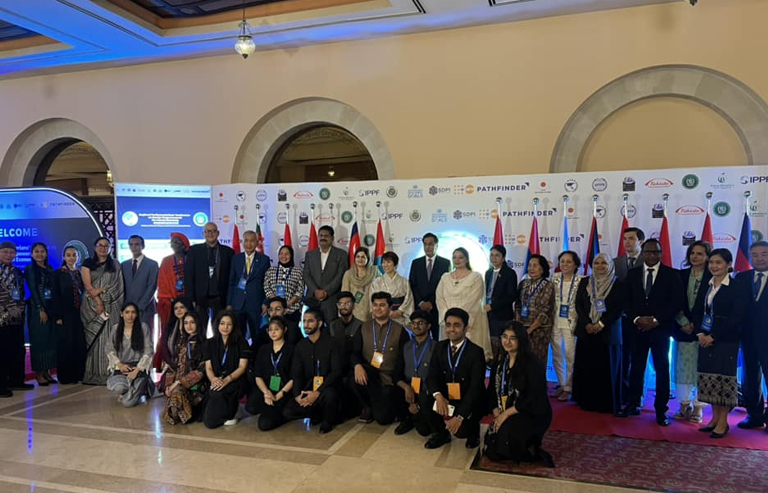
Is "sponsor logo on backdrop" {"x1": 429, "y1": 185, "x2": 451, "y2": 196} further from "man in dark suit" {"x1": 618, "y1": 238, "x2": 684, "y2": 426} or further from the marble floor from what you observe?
the marble floor

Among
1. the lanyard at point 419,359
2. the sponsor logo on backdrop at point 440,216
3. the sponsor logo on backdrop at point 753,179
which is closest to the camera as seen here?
the lanyard at point 419,359

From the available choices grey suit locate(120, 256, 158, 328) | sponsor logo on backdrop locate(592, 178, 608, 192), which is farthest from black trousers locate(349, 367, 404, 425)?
sponsor logo on backdrop locate(592, 178, 608, 192)

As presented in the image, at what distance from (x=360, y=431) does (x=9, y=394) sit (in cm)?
360

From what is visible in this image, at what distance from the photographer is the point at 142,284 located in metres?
5.63

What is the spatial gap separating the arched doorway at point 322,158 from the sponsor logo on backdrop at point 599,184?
2790mm

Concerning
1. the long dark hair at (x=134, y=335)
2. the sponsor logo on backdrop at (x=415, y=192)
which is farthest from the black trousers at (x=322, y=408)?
the sponsor logo on backdrop at (x=415, y=192)

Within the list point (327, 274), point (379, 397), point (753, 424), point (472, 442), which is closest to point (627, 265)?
point (753, 424)

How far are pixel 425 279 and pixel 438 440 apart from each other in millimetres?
1884

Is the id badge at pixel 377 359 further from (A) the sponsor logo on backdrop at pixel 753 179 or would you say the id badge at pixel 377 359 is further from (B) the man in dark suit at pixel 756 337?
(A) the sponsor logo on backdrop at pixel 753 179

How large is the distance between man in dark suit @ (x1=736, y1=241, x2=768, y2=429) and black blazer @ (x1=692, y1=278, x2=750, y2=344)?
9 cm

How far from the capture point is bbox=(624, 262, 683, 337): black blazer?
13.8 feet

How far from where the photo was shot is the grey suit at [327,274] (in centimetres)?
544

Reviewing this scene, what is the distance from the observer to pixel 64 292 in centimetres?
557

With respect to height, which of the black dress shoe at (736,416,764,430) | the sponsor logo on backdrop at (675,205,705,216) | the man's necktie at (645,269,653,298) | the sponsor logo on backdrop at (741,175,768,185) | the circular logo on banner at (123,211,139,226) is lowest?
the black dress shoe at (736,416,764,430)
